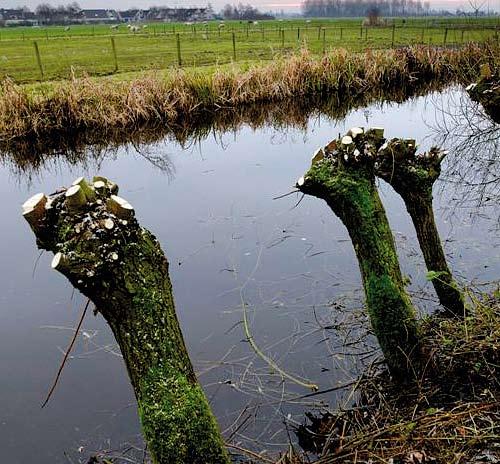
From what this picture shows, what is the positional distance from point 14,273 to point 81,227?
15.1 feet

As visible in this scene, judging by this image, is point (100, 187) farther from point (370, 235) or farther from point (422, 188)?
point (422, 188)

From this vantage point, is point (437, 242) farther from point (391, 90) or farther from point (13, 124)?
point (391, 90)

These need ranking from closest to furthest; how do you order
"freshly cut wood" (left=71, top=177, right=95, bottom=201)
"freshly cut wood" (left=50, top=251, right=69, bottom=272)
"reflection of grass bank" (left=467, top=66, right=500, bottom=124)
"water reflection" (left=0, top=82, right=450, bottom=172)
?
"freshly cut wood" (left=50, top=251, right=69, bottom=272)
"freshly cut wood" (left=71, top=177, right=95, bottom=201)
"reflection of grass bank" (left=467, top=66, right=500, bottom=124)
"water reflection" (left=0, top=82, right=450, bottom=172)

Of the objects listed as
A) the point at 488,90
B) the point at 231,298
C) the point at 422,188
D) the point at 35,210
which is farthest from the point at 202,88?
the point at 35,210

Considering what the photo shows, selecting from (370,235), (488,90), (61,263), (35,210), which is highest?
(35,210)

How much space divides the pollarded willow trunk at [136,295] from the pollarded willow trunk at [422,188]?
8.10ft

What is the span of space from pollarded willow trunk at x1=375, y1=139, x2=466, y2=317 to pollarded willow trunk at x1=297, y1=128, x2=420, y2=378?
1.63 ft

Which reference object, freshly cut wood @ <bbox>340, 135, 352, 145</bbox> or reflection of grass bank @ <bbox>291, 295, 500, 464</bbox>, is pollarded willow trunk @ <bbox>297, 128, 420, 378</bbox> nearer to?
freshly cut wood @ <bbox>340, 135, 352, 145</bbox>

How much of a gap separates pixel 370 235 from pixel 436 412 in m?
1.32

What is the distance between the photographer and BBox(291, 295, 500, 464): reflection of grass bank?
130 inches

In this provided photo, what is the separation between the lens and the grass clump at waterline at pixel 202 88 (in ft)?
44.2

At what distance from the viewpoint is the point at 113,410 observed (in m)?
4.45

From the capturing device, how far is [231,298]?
605 cm

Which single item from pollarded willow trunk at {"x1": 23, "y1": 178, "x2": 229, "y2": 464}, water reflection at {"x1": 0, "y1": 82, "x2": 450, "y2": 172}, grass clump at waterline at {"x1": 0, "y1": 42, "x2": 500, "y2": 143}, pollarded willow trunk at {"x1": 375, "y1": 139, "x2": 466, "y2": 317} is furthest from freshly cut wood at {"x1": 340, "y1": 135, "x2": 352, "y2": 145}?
grass clump at waterline at {"x1": 0, "y1": 42, "x2": 500, "y2": 143}
